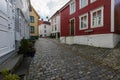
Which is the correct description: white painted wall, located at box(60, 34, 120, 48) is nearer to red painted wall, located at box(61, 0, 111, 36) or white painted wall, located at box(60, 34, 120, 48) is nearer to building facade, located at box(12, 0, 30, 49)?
red painted wall, located at box(61, 0, 111, 36)

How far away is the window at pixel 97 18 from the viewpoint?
1271cm

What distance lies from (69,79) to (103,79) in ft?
3.88

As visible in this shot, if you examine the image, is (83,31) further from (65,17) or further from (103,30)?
(65,17)

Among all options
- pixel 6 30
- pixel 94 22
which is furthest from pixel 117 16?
pixel 6 30

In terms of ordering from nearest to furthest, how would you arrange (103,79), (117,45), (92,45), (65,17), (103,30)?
(103,79)
(117,45)
(103,30)
(92,45)
(65,17)

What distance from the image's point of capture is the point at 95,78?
15.9 feet

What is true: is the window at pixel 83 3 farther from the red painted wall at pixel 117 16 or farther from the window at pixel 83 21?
the red painted wall at pixel 117 16

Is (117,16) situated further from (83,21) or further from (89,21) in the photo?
(83,21)

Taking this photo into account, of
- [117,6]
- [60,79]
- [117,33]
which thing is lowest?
[60,79]

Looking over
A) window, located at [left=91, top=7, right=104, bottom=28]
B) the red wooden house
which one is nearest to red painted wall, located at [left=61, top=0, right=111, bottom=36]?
the red wooden house

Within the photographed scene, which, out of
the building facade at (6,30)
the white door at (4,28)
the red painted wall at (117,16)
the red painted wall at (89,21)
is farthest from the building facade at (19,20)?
the red painted wall at (117,16)

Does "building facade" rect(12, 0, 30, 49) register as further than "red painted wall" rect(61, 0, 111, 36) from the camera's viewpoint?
No

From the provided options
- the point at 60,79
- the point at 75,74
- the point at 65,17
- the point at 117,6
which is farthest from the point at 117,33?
the point at 65,17

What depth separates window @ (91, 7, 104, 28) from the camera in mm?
12711
